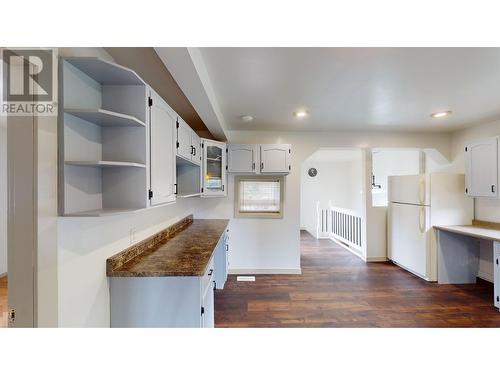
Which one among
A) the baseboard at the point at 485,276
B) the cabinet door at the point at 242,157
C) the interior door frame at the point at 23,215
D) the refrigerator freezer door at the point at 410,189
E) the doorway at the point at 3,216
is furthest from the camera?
the cabinet door at the point at 242,157

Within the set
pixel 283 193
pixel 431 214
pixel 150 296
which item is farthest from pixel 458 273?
pixel 150 296

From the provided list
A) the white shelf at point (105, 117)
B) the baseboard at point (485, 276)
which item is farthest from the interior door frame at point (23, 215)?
the baseboard at point (485, 276)

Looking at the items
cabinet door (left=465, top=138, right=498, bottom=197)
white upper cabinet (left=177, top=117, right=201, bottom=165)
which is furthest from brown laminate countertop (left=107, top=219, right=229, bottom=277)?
cabinet door (left=465, top=138, right=498, bottom=197)

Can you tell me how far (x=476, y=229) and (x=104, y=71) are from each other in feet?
14.8

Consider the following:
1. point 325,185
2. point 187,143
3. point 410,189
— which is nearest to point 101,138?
point 187,143

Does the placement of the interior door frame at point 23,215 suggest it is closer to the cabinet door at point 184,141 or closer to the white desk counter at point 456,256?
the cabinet door at point 184,141

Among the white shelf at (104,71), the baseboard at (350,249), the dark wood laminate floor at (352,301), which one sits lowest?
the dark wood laminate floor at (352,301)

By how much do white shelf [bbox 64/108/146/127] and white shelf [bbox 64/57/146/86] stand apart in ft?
0.71

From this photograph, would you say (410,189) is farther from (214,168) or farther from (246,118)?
(214,168)

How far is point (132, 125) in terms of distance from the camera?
4.40ft

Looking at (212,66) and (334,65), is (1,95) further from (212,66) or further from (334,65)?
(334,65)

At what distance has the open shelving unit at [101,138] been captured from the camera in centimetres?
110

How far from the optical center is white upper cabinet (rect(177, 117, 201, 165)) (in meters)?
2.05

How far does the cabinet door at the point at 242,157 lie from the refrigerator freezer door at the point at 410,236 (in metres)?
2.63
